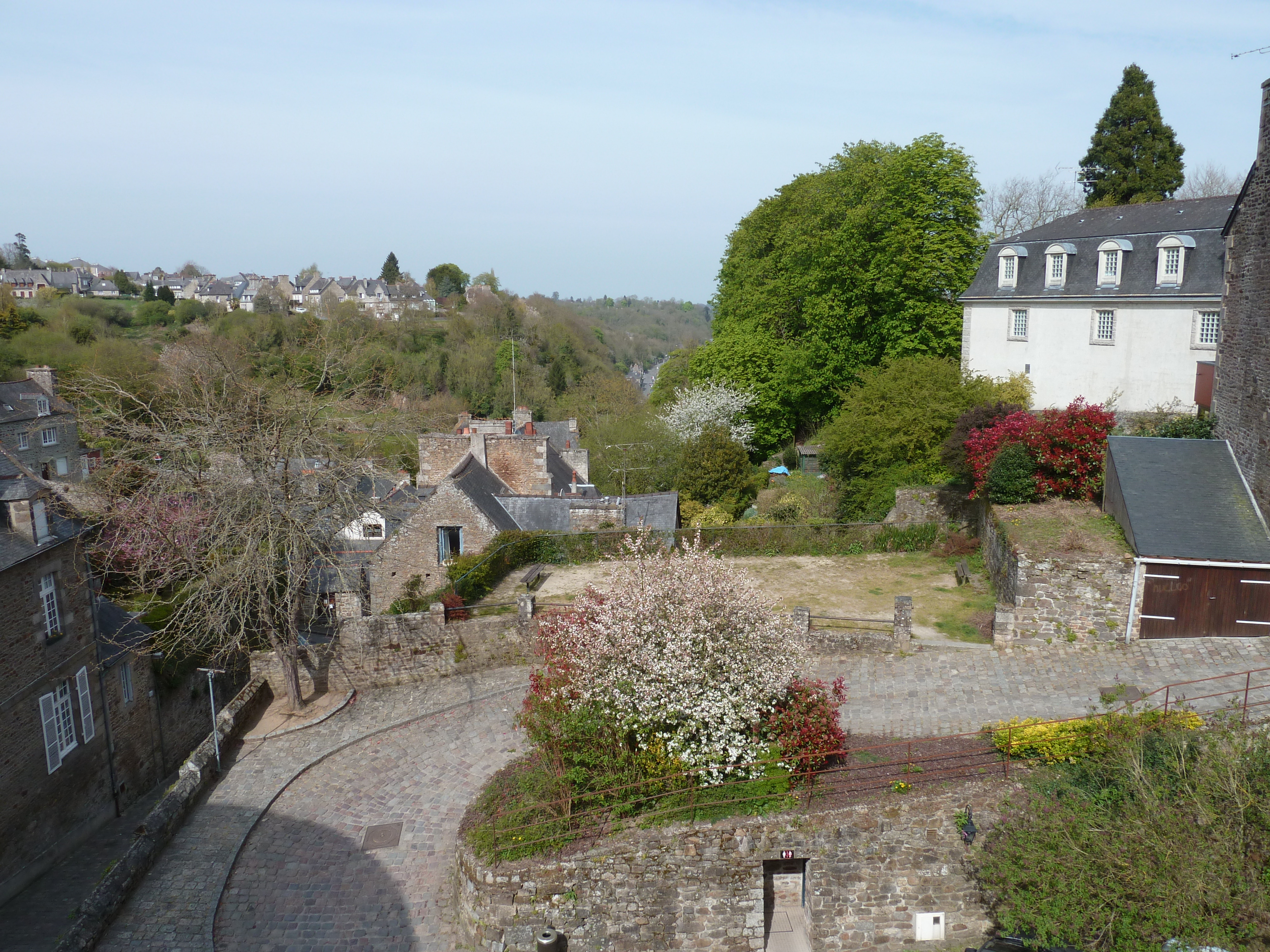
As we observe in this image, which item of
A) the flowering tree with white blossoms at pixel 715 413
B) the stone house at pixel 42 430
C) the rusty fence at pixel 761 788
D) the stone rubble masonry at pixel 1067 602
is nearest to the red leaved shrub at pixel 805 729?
the rusty fence at pixel 761 788

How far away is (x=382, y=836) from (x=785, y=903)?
5.92 meters

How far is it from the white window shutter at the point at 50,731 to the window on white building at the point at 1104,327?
29.1m

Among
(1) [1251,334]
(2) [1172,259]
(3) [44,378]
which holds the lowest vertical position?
(3) [44,378]

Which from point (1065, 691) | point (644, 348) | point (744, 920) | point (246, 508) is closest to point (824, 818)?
point (744, 920)

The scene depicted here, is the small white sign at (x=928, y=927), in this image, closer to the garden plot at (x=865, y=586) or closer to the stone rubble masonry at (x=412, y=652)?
the garden plot at (x=865, y=586)

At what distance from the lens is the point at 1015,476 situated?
1964 centimetres

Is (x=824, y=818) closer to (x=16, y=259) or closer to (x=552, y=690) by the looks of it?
(x=552, y=690)

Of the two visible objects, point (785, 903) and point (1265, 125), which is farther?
point (1265, 125)

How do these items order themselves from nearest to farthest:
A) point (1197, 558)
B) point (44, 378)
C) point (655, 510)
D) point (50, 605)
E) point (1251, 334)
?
point (1197, 558) < point (50, 605) < point (1251, 334) < point (655, 510) < point (44, 378)

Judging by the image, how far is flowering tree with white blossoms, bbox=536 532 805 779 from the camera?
11812 millimetres

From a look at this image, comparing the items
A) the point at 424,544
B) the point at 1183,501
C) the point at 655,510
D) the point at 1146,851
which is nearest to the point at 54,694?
the point at 424,544

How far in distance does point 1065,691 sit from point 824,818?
5.58 metres

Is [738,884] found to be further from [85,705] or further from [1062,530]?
[85,705]

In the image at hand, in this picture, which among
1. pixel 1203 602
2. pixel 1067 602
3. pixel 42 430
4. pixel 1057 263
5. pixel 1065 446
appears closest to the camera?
pixel 1203 602
